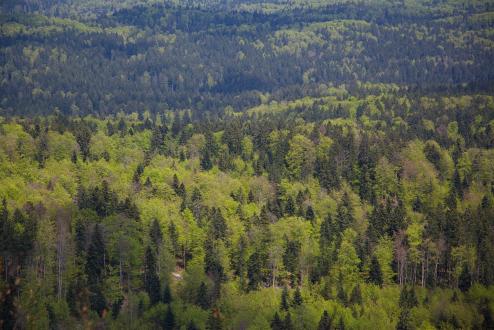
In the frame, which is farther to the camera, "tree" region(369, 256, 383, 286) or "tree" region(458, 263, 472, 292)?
"tree" region(369, 256, 383, 286)

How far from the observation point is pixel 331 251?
10844cm

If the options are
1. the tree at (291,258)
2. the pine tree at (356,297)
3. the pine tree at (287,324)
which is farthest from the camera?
the tree at (291,258)

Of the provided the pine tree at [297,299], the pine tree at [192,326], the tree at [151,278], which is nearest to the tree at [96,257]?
the tree at [151,278]

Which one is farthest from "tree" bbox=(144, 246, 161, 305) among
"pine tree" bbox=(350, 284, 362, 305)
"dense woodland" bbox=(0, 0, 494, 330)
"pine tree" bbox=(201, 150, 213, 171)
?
"pine tree" bbox=(201, 150, 213, 171)

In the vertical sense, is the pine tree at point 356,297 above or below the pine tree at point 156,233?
below

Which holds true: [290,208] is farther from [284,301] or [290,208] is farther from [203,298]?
[203,298]

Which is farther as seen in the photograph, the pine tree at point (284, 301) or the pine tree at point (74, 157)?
the pine tree at point (74, 157)

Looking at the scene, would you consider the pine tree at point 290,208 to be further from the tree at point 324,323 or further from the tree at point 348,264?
the tree at point 324,323

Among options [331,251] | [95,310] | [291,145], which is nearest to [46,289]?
[95,310]

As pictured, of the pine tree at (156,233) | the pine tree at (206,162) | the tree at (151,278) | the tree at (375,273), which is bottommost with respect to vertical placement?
the pine tree at (206,162)

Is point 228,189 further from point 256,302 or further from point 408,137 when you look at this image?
point 408,137

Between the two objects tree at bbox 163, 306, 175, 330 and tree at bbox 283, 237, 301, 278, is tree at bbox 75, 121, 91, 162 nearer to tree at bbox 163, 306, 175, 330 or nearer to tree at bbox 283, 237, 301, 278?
tree at bbox 283, 237, 301, 278

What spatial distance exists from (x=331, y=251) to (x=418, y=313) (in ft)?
63.1

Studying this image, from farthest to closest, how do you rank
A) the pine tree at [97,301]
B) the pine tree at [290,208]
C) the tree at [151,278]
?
1. the pine tree at [290,208]
2. the tree at [151,278]
3. the pine tree at [97,301]
